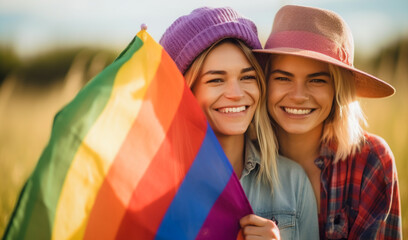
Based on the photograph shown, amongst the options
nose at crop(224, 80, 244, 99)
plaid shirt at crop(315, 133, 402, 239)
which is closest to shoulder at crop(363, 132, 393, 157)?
plaid shirt at crop(315, 133, 402, 239)

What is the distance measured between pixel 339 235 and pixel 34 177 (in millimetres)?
1957

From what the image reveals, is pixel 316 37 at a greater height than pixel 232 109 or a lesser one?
greater

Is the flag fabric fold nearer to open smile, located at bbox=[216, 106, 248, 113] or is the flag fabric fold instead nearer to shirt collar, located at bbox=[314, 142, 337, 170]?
open smile, located at bbox=[216, 106, 248, 113]

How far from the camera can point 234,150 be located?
122 inches

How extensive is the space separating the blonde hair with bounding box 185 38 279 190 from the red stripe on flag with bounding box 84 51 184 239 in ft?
1.53

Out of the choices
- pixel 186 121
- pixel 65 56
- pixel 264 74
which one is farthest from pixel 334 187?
pixel 65 56

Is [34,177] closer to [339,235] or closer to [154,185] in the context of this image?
[154,185]

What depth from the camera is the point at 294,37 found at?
3.07 m

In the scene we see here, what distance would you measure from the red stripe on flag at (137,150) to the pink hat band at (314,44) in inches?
37.7

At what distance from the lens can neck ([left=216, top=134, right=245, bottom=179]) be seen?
309cm

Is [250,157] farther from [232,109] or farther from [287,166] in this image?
[232,109]

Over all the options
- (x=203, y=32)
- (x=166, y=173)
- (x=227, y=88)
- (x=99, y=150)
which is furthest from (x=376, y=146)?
(x=99, y=150)

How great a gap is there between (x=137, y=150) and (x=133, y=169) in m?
0.09

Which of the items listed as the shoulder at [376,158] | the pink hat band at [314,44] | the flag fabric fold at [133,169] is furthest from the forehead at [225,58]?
the shoulder at [376,158]
